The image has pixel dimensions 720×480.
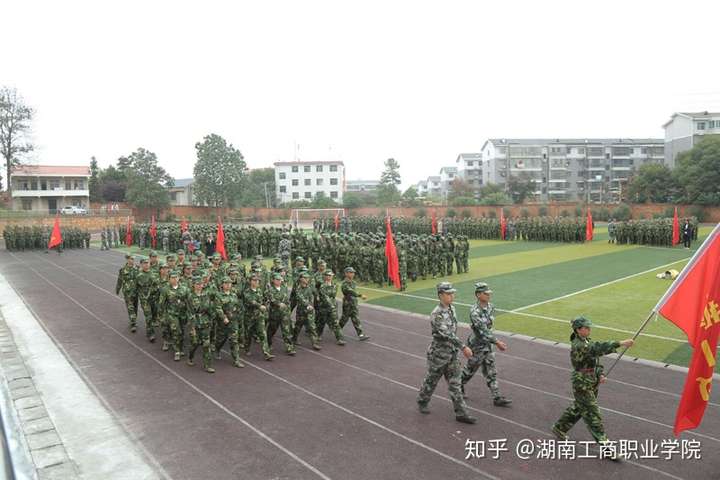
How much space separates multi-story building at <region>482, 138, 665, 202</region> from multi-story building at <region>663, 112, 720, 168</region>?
1095 cm

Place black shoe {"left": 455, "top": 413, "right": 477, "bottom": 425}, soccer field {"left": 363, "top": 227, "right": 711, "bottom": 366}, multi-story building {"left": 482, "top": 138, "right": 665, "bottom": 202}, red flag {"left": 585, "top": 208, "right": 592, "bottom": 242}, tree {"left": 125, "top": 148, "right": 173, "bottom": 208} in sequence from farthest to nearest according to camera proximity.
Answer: multi-story building {"left": 482, "top": 138, "right": 665, "bottom": 202}, tree {"left": 125, "top": 148, "right": 173, "bottom": 208}, red flag {"left": 585, "top": 208, "right": 592, "bottom": 242}, soccer field {"left": 363, "top": 227, "right": 711, "bottom": 366}, black shoe {"left": 455, "top": 413, "right": 477, "bottom": 425}

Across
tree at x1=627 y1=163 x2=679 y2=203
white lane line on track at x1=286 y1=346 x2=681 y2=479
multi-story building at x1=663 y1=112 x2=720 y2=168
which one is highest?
multi-story building at x1=663 y1=112 x2=720 y2=168

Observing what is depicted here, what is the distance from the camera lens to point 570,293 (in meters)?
14.7

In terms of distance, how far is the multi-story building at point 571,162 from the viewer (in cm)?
7375

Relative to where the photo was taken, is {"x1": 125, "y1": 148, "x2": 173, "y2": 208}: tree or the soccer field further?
{"x1": 125, "y1": 148, "x2": 173, "y2": 208}: tree

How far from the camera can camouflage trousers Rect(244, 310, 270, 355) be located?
9.23 meters

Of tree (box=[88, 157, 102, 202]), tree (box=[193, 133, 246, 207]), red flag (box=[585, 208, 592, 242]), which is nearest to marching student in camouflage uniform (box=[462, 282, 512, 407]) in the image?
red flag (box=[585, 208, 592, 242])

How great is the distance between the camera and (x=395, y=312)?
12.9m

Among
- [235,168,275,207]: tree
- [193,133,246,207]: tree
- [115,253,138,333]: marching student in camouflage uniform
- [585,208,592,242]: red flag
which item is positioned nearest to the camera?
[115,253,138,333]: marching student in camouflage uniform

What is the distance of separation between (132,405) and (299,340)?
380cm

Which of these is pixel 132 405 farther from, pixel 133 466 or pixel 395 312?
pixel 395 312

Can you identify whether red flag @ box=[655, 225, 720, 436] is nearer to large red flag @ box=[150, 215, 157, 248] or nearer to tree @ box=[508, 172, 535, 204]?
large red flag @ box=[150, 215, 157, 248]

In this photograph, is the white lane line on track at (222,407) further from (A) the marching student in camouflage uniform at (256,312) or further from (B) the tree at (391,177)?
(B) the tree at (391,177)

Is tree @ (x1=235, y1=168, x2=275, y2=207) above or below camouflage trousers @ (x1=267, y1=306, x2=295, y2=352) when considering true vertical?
above
